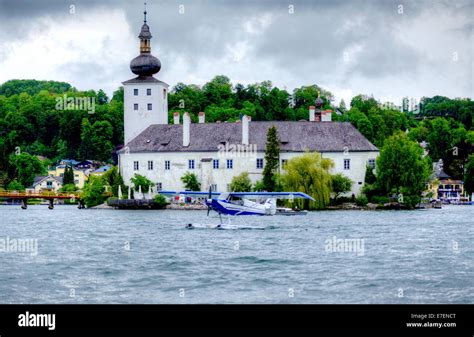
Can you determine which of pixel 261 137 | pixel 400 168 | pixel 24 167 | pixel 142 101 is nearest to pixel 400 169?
pixel 400 168

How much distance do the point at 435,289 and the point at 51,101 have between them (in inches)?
4407

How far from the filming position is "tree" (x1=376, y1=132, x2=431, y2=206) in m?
70.5

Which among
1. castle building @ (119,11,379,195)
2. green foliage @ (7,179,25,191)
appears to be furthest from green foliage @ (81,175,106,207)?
green foliage @ (7,179,25,191)

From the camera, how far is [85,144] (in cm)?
12338

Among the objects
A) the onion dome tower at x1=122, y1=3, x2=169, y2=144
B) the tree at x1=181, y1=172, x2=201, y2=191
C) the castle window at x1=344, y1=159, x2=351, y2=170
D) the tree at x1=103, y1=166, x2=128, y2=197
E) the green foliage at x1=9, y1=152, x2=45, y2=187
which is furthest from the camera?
the green foliage at x1=9, y1=152, x2=45, y2=187

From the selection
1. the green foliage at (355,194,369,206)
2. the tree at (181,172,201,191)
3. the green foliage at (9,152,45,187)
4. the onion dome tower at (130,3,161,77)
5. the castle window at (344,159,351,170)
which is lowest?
the green foliage at (355,194,369,206)

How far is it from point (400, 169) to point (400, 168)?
94mm

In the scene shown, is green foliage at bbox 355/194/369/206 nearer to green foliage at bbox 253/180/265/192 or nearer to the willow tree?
the willow tree

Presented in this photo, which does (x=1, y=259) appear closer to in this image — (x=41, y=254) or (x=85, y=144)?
(x=41, y=254)

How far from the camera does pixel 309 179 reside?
226ft

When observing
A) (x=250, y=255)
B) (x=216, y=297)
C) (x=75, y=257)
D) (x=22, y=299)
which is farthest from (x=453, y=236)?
(x=22, y=299)

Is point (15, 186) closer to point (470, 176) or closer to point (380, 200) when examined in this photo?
point (470, 176)

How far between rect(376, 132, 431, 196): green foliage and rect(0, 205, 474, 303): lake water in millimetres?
Answer: 23746
